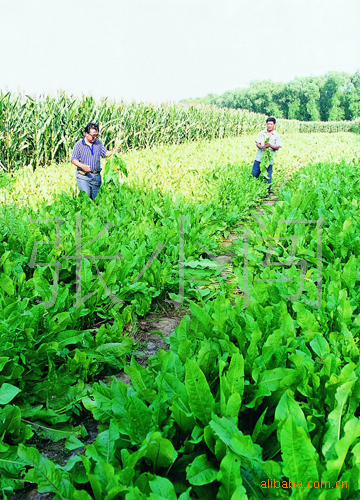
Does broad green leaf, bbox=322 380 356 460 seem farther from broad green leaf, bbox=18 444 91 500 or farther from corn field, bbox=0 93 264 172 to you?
corn field, bbox=0 93 264 172

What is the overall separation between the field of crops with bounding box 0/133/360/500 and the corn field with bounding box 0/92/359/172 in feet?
28.7

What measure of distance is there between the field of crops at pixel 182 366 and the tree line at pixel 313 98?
95537 mm

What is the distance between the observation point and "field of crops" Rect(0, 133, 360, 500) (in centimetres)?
151

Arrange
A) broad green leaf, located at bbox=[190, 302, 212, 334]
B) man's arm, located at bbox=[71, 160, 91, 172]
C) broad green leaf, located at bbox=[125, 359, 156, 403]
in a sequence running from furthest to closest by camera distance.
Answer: man's arm, located at bbox=[71, 160, 91, 172] < broad green leaf, located at bbox=[190, 302, 212, 334] < broad green leaf, located at bbox=[125, 359, 156, 403]

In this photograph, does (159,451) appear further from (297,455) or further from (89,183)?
(89,183)

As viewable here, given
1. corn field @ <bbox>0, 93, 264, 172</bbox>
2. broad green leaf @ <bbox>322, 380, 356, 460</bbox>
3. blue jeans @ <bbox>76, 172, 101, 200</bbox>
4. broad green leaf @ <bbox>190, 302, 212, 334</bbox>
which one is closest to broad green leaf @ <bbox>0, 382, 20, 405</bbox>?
broad green leaf @ <bbox>190, 302, 212, 334</bbox>

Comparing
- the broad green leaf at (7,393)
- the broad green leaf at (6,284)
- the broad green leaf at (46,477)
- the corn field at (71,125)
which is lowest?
the broad green leaf at (46,477)

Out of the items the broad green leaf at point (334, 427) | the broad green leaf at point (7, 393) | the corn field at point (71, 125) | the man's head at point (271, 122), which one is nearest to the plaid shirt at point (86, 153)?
the man's head at point (271, 122)

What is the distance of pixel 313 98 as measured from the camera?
304 ft

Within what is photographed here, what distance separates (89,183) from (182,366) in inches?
214

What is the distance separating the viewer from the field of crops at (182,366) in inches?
59.4

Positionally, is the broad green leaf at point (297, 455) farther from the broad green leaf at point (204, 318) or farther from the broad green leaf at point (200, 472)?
the broad green leaf at point (204, 318)

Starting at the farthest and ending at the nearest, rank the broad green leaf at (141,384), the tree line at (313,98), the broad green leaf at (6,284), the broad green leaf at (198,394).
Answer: the tree line at (313,98)
the broad green leaf at (6,284)
the broad green leaf at (141,384)
the broad green leaf at (198,394)

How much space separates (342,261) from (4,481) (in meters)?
3.11
